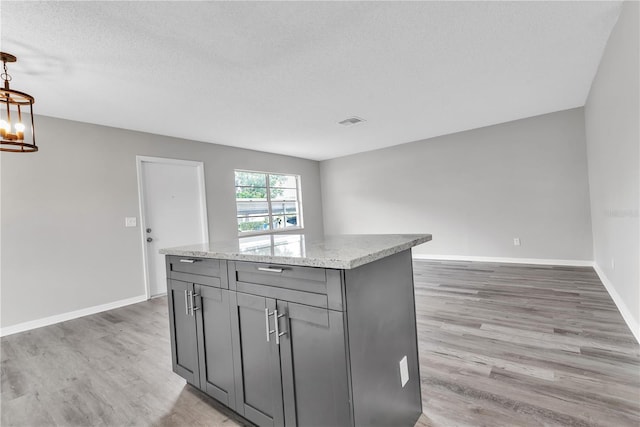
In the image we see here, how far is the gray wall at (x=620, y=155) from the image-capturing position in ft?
6.52

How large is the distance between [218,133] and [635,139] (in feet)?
14.8

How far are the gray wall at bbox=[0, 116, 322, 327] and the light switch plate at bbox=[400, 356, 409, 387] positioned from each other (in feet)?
12.8

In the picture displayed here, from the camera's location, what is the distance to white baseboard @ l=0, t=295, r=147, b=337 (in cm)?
311

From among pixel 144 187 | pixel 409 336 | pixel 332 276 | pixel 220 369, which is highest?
pixel 144 187

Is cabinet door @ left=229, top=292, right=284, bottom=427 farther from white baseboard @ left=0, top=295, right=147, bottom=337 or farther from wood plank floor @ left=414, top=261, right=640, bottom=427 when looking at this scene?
white baseboard @ left=0, top=295, right=147, bottom=337

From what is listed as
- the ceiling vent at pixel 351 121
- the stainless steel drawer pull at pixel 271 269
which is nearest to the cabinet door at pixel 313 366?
the stainless steel drawer pull at pixel 271 269

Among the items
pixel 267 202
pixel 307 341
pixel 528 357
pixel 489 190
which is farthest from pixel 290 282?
pixel 267 202

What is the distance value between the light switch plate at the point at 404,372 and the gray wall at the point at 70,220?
12.8 feet

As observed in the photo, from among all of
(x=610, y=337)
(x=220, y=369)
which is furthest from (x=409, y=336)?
(x=610, y=337)

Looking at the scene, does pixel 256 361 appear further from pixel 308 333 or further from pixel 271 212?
pixel 271 212

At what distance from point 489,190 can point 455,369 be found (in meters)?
4.07

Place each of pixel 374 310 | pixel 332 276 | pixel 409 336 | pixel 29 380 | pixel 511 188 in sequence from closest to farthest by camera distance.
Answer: pixel 332 276, pixel 374 310, pixel 409 336, pixel 29 380, pixel 511 188

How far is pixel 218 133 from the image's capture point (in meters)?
4.55

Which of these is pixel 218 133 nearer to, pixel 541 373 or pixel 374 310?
pixel 374 310
